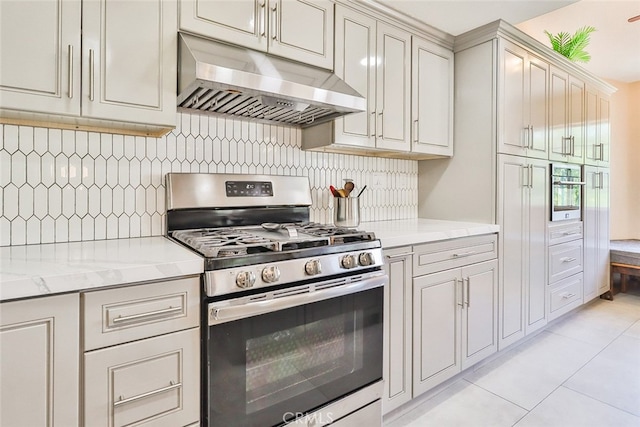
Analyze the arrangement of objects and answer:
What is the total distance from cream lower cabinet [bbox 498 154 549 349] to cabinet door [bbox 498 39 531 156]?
111mm

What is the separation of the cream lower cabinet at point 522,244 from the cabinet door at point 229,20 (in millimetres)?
1741

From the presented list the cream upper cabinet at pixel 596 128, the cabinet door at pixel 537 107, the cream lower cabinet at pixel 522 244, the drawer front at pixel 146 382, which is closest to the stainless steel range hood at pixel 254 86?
the drawer front at pixel 146 382

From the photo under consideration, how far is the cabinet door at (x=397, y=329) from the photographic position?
1.78 metres

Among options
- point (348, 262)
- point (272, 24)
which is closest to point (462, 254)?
point (348, 262)

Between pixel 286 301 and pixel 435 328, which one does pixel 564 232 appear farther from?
pixel 286 301

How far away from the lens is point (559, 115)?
9.79 feet

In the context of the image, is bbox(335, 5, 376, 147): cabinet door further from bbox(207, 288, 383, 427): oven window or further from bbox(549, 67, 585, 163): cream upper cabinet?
bbox(549, 67, 585, 163): cream upper cabinet

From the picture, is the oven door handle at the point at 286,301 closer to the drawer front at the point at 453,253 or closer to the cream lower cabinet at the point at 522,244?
the drawer front at the point at 453,253

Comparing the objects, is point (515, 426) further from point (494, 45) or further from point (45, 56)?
point (45, 56)

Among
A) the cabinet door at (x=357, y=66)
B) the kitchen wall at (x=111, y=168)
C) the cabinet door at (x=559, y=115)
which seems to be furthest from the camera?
the cabinet door at (x=559, y=115)

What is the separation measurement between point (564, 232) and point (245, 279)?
297 cm

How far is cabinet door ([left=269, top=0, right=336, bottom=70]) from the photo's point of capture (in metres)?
1.77

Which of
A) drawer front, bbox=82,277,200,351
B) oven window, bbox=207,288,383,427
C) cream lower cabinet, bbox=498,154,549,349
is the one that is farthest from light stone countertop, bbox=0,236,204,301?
cream lower cabinet, bbox=498,154,549,349

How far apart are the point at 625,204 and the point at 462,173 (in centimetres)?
346
